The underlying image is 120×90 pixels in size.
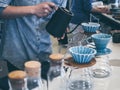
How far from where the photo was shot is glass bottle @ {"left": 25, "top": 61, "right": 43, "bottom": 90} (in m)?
0.81

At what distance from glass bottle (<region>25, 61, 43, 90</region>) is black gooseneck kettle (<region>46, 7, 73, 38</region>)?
1.28ft

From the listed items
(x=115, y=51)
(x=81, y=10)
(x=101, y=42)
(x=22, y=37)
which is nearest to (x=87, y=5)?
(x=81, y=10)

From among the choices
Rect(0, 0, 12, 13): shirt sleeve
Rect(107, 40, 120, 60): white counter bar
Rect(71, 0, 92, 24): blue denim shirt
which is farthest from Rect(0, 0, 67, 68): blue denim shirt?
Rect(71, 0, 92, 24): blue denim shirt

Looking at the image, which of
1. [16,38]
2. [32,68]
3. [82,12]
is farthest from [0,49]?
[82,12]

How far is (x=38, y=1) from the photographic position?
4.05 ft

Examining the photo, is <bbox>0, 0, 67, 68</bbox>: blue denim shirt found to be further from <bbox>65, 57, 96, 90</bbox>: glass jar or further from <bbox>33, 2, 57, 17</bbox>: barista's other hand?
<bbox>65, 57, 96, 90</bbox>: glass jar

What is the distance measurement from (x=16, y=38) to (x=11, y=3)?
169 millimetres

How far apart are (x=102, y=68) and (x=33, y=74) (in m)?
0.47

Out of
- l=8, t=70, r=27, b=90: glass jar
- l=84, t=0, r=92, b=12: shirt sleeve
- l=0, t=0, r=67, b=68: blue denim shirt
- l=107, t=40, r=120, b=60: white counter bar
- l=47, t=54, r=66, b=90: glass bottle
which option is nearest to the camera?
l=8, t=70, r=27, b=90: glass jar

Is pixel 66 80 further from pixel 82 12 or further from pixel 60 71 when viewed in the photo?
pixel 82 12

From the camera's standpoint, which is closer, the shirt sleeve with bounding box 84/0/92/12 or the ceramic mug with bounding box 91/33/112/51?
the ceramic mug with bounding box 91/33/112/51

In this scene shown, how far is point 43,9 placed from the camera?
113 cm

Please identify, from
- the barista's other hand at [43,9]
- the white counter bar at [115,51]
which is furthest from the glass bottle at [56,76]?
the white counter bar at [115,51]

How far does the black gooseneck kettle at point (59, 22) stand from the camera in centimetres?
117
